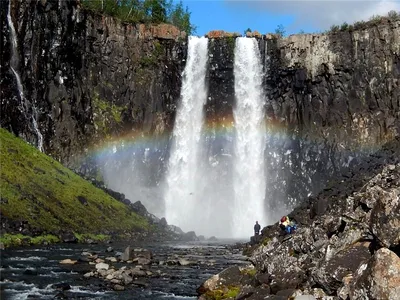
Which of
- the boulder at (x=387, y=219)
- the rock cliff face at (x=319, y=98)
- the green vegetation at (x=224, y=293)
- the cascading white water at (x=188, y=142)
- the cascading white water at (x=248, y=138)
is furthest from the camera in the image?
the cascading white water at (x=248, y=138)

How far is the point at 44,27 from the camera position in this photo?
6338cm

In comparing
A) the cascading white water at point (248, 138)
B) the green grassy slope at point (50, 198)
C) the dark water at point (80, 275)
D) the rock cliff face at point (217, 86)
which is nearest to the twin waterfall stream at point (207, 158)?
the cascading white water at point (248, 138)

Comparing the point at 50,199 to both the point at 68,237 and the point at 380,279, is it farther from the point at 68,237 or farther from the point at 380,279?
the point at 380,279

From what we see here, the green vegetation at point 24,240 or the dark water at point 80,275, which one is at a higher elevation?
the green vegetation at point 24,240

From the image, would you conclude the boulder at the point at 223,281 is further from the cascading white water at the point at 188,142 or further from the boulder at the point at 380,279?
the cascading white water at the point at 188,142

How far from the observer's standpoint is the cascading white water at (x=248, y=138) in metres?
70.1

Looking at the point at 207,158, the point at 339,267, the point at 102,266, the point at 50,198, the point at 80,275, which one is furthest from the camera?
the point at 207,158

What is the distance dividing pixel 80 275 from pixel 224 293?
30.2ft

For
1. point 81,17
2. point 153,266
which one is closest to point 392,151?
point 153,266

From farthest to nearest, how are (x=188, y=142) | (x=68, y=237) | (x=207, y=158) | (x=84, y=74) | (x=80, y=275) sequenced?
(x=188, y=142) < (x=207, y=158) < (x=84, y=74) < (x=68, y=237) < (x=80, y=275)

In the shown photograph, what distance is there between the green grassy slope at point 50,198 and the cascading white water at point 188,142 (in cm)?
1448

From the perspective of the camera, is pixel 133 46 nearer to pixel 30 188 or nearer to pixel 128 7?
pixel 128 7

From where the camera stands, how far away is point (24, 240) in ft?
122

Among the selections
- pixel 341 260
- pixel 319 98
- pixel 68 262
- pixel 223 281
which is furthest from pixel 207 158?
pixel 341 260
